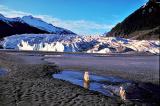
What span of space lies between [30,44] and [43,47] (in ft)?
21.7

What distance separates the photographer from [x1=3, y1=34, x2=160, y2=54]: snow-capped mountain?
114375mm

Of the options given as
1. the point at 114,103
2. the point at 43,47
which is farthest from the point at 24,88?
the point at 43,47

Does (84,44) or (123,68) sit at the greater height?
(84,44)

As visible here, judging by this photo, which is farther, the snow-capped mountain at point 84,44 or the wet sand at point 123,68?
the snow-capped mountain at point 84,44

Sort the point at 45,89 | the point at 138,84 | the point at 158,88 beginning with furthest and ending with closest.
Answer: the point at 138,84 → the point at 158,88 → the point at 45,89

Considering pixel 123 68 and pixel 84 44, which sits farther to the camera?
pixel 84 44

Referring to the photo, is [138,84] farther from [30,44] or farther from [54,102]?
[30,44]

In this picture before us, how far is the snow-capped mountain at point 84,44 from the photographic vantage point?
375ft

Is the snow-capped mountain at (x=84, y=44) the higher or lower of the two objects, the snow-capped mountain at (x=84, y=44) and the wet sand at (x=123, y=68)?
the higher

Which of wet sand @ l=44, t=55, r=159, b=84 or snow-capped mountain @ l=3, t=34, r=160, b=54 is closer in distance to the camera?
wet sand @ l=44, t=55, r=159, b=84

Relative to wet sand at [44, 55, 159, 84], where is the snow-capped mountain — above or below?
above

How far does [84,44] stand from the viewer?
121 m

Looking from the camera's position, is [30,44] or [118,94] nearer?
[118,94]

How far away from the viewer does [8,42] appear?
137125 millimetres
